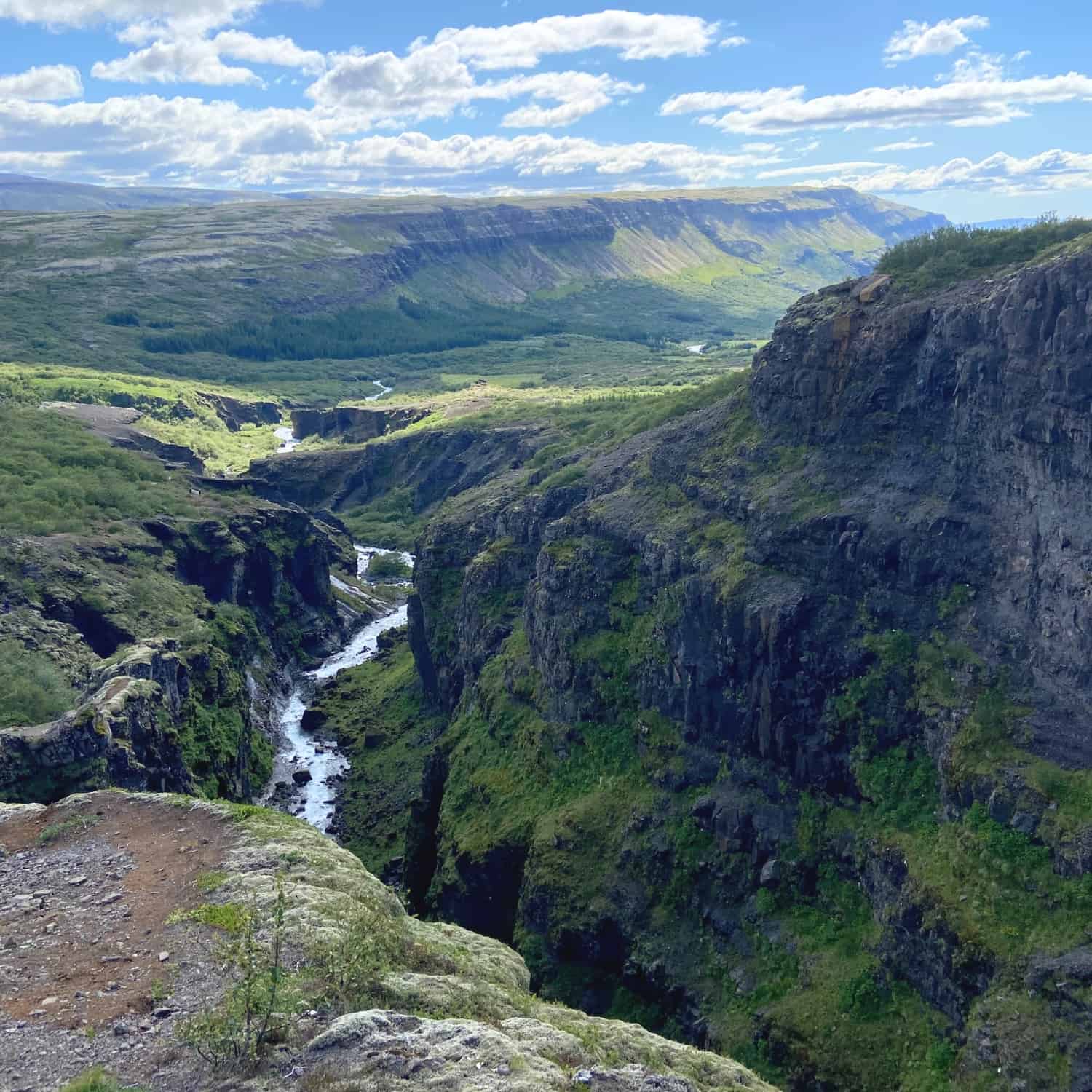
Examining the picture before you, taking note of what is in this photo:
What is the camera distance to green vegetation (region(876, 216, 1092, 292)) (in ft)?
213

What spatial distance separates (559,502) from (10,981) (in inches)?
2769

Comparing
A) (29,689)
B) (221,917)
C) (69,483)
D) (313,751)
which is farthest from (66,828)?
(69,483)

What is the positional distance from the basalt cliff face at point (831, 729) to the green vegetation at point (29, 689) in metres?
28.6

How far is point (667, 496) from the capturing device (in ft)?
277

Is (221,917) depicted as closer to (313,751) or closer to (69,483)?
(313,751)

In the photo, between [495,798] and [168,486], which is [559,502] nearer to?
[495,798]

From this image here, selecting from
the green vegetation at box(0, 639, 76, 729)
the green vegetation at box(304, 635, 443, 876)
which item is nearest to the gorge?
the green vegetation at box(304, 635, 443, 876)

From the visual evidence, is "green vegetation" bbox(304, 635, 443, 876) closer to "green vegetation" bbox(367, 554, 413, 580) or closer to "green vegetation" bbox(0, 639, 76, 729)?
"green vegetation" bbox(0, 639, 76, 729)

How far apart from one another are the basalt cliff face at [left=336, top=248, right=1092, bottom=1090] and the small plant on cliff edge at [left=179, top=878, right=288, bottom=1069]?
29983mm

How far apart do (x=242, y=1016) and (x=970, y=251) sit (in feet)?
205

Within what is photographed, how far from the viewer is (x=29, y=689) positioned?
84.2 m

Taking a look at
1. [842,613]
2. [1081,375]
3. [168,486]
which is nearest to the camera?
[1081,375]

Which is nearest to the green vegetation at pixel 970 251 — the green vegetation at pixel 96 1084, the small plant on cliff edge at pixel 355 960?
the small plant on cliff edge at pixel 355 960

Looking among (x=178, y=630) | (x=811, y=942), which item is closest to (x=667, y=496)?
(x=811, y=942)
